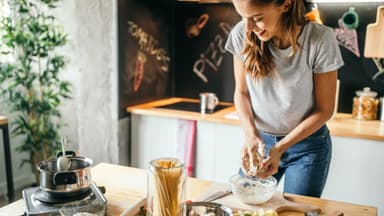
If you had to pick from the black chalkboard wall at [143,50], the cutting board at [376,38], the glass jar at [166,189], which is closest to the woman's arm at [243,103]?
the glass jar at [166,189]

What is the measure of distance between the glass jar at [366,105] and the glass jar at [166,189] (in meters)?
1.67

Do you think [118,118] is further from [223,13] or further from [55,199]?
[55,199]

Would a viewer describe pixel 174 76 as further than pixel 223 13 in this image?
Yes

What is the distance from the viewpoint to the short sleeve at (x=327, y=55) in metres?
1.35

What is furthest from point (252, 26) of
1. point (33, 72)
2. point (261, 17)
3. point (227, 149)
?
point (33, 72)

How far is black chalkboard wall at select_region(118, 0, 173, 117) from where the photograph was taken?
2.33m

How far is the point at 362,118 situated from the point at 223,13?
44.0 inches

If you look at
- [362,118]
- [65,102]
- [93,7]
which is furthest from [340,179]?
[65,102]

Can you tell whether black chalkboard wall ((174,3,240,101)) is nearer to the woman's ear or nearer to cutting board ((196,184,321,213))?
the woman's ear

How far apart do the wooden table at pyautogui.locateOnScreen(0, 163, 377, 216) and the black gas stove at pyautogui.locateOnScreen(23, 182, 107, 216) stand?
0.04m

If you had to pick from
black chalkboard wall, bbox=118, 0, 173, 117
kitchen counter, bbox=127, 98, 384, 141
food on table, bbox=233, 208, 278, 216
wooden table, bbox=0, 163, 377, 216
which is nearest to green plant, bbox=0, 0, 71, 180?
black chalkboard wall, bbox=118, 0, 173, 117

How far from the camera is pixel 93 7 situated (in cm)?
228

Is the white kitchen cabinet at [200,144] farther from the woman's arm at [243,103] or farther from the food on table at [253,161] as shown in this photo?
the food on table at [253,161]

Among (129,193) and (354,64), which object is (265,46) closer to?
(129,193)
